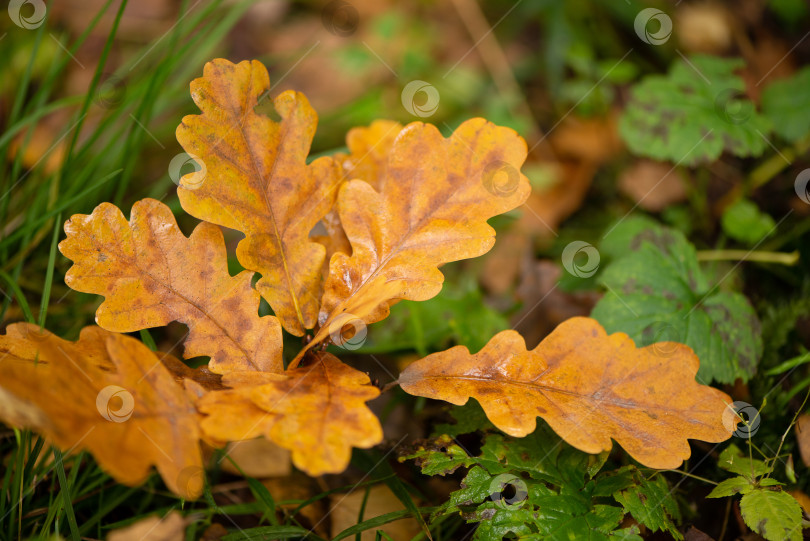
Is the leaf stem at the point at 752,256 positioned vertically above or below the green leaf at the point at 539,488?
above

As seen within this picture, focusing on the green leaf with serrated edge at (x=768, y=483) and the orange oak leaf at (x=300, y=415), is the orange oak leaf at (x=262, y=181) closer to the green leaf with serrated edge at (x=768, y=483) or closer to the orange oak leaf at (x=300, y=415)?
the orange oak leaf at (x=300, y=415)

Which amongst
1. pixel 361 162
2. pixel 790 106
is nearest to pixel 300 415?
pixel 361 162

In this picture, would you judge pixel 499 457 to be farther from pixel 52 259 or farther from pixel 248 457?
pixel 52 259

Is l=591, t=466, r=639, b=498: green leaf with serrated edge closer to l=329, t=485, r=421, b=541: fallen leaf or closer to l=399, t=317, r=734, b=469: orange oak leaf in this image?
l=399, t=317, r=734, b=469: orange oak leaf

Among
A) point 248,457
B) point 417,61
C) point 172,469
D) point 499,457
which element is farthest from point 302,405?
point 417,61

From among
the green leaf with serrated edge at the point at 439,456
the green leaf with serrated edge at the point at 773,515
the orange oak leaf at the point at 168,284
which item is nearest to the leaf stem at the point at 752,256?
the green leaf with serrated edge at the point at 773,515

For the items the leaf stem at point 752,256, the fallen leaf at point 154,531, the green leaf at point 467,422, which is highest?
the leaf stem at point 752,256

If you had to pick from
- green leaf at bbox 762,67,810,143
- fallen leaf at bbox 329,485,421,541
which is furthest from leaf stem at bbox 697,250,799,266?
fallen leaf at bbox 329,485,421,541
